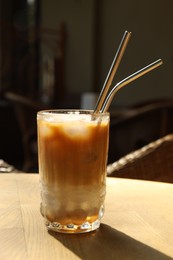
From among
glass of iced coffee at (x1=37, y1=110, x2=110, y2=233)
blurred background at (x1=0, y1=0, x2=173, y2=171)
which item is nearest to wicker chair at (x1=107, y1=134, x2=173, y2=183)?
glass of iced coffee at (x1=37, y1=110, x2=110, y2=233)

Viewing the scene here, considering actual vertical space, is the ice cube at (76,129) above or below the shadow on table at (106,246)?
above

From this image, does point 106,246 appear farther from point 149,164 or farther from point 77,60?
point 77,60

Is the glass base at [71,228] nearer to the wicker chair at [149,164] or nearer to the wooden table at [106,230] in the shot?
the wooden table at [106,230]

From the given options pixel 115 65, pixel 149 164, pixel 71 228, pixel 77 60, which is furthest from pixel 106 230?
pixel 77 60

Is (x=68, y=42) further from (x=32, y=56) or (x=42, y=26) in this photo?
(x=32, y=56)

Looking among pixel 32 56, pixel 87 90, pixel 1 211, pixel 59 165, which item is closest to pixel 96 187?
pixel 59 165

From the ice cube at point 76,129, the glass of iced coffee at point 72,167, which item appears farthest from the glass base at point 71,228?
the ice cube at point 76,129
